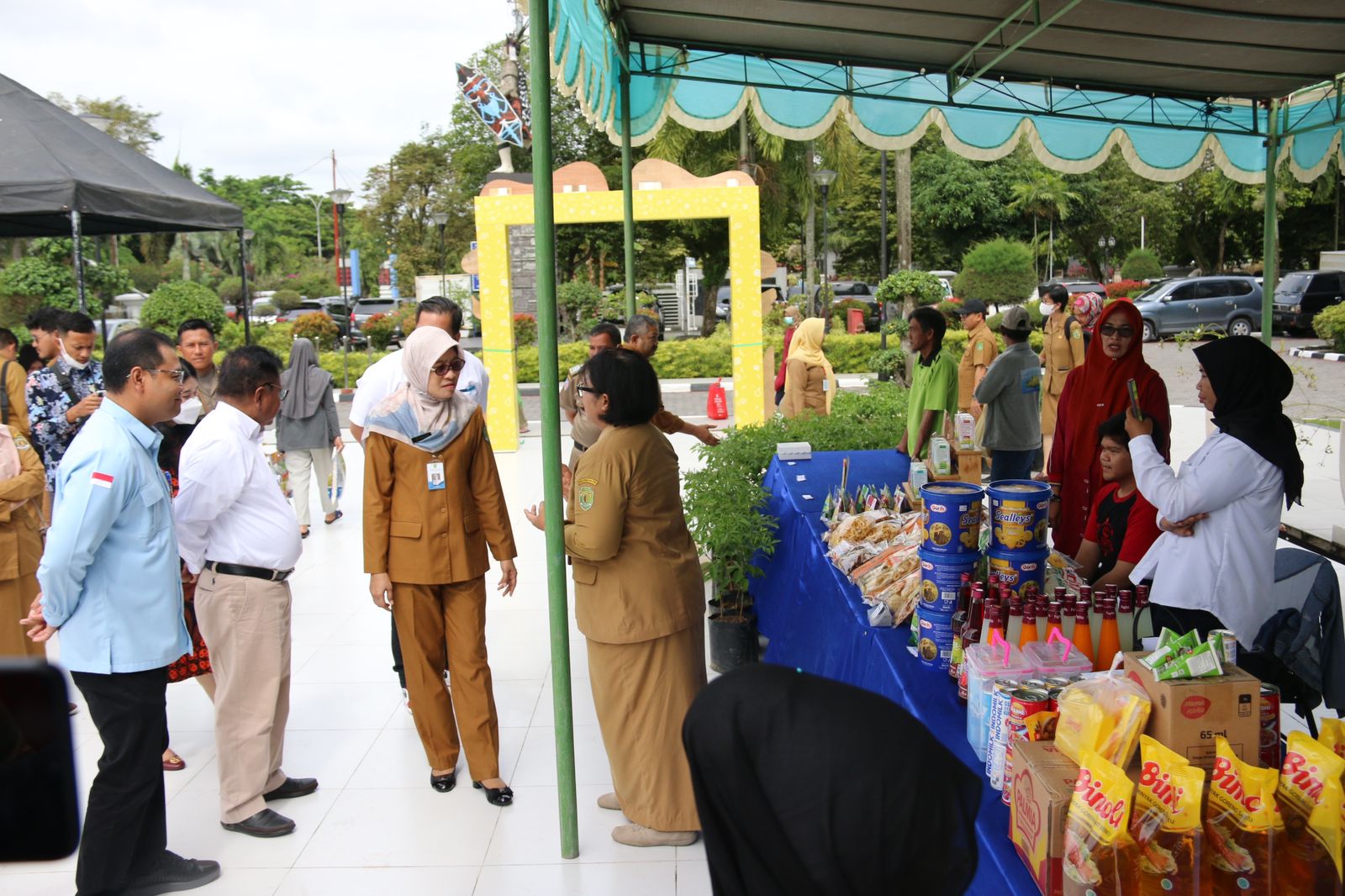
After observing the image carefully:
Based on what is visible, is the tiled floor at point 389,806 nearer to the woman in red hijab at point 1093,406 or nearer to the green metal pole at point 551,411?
the green metal pole at point 551,411

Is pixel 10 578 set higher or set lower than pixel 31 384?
lower

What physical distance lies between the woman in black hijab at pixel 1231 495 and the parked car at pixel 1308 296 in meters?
24.7

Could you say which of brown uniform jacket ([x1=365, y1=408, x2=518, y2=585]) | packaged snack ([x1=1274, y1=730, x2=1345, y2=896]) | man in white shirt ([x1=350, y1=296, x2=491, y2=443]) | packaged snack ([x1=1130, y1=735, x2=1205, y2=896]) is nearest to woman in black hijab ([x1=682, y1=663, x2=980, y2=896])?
packaged snack ([x1=1130, y1=735, x2=1205, y2=896])

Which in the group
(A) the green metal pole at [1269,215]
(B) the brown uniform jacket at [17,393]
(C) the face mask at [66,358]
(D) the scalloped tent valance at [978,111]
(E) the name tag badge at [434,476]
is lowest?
(E) the name tag badge at [434,476]

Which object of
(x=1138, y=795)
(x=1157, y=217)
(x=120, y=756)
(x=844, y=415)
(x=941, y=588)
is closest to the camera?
(x=1138, y=795)

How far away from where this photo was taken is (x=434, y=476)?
3.62 m

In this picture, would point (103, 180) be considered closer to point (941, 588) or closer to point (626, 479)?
point (626, 479)

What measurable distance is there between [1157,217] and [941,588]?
4154 cm

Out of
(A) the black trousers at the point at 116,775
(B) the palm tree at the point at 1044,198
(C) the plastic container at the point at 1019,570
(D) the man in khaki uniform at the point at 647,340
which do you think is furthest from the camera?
(B) the palm tree at the point at 1044,198

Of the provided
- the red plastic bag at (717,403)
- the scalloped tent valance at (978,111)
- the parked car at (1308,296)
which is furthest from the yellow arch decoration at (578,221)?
the parked car at (1308,296)

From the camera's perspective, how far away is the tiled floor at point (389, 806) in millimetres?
3330

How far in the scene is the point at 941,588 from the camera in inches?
110

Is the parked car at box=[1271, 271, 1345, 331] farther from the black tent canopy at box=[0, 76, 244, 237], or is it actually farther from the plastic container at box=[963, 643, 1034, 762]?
the plastic container at box=[963, 643, 1034, 762]

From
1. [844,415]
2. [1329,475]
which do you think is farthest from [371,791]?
[1329,475]
